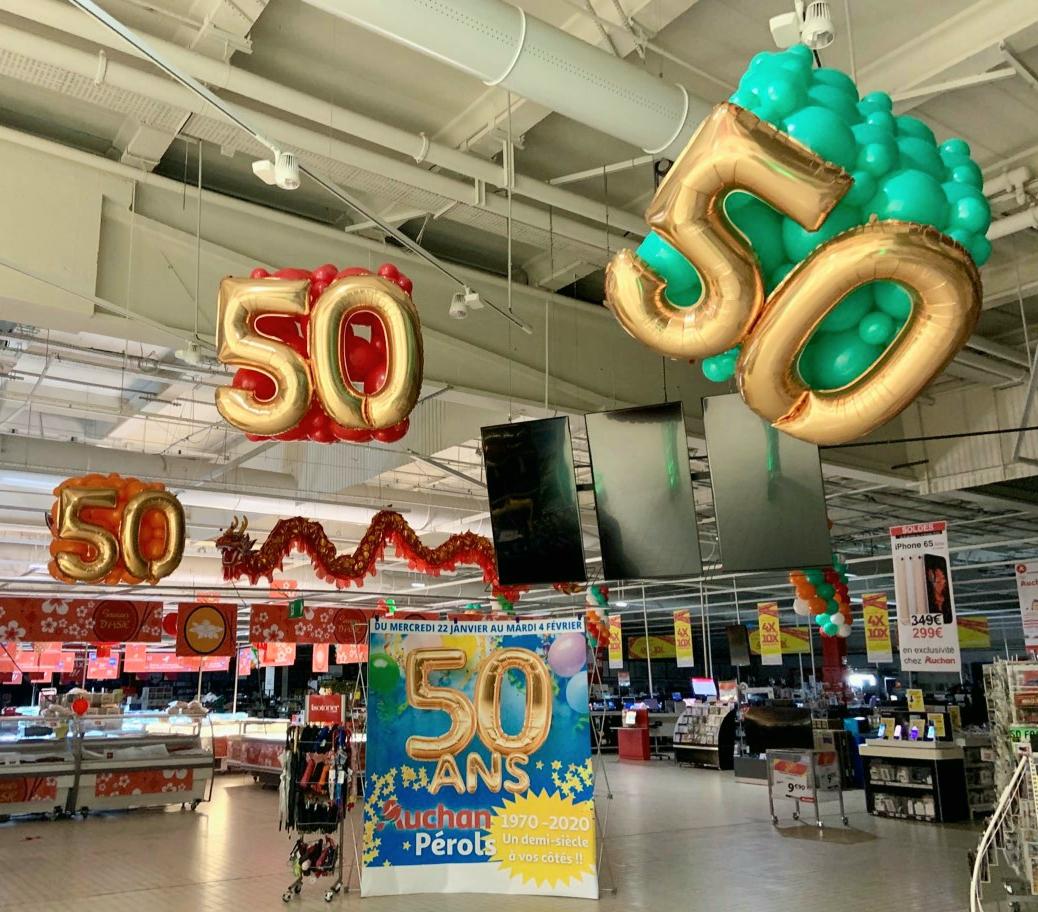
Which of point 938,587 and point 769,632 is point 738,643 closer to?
point 769,632

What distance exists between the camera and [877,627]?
683 inches

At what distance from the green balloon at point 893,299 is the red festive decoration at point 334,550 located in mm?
7161

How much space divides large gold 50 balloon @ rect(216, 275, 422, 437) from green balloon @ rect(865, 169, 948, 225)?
191 cm

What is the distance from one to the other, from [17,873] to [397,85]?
8.20m

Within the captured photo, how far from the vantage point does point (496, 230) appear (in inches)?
295

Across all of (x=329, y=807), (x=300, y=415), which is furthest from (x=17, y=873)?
(x=300, y=415)

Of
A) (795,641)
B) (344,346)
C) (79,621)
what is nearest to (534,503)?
(344,346)

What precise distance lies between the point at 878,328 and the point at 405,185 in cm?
471

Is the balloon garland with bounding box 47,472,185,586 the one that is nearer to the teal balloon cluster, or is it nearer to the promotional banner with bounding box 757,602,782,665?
the teal balloon cluster

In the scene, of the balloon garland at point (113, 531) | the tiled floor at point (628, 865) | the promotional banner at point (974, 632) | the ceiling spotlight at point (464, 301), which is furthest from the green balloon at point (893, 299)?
the promotional banner at point (974, 632)

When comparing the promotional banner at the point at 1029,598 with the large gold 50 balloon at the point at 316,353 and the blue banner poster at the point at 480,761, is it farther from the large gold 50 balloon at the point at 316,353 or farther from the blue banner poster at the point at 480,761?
the large gold 50 balloon at the point at 316,353

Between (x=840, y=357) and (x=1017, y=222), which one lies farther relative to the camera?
(x=1017, y=222)

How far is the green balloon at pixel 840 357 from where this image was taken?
8.40ft

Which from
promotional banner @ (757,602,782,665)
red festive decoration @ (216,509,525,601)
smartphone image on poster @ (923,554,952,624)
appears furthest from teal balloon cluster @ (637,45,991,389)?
promotional banner @ (757,602,782,665)
